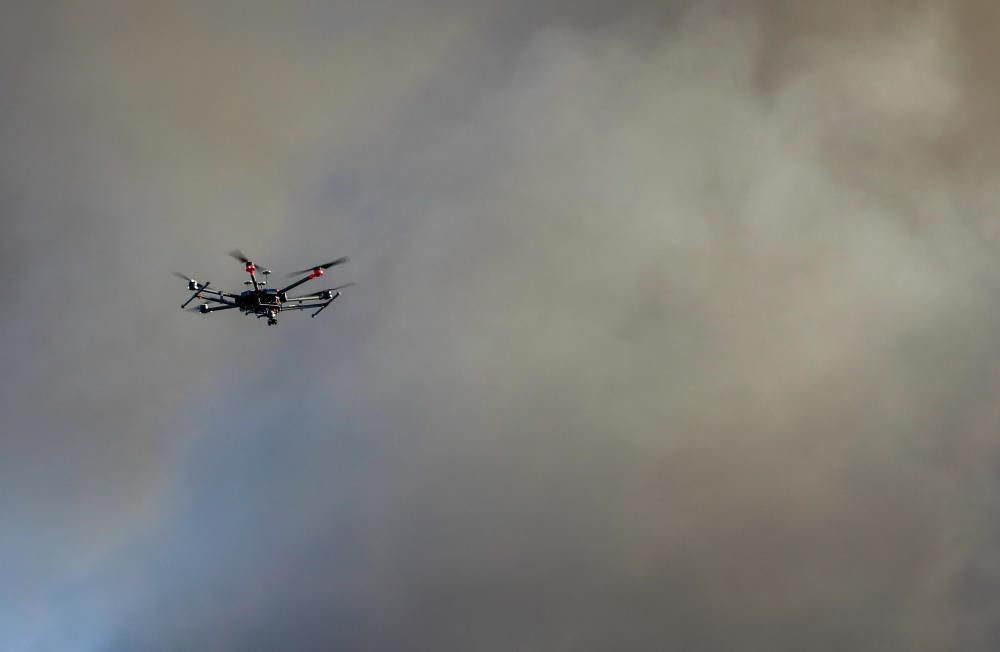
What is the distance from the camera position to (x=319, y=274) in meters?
150

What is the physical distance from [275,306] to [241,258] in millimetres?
15328

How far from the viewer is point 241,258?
144 metres

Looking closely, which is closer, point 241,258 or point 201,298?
point 241,258

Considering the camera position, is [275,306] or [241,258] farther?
[275,306]

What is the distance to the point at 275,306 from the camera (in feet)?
517

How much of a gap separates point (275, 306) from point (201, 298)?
36.4 feet

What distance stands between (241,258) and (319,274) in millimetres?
11997

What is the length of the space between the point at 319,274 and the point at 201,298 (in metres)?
19.8
